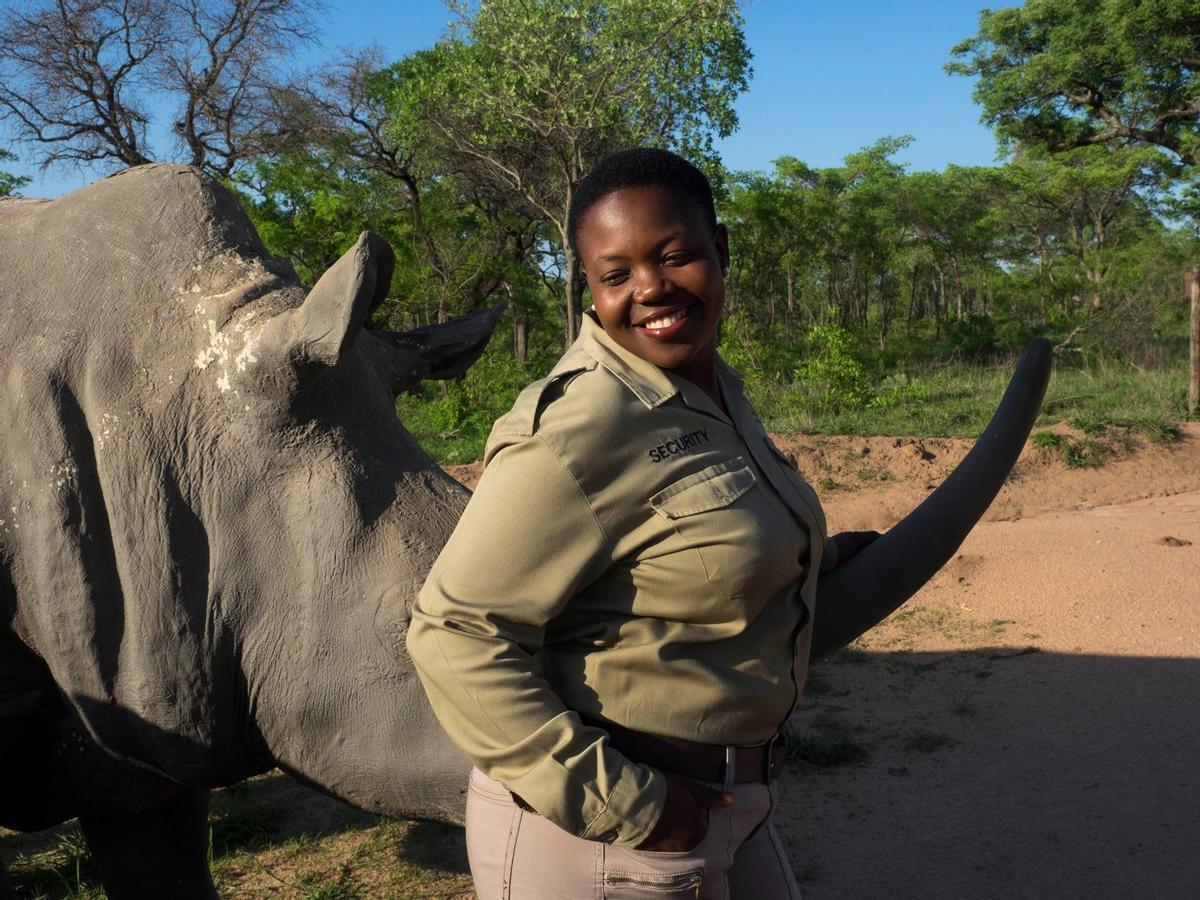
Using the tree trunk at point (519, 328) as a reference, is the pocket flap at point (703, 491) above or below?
below

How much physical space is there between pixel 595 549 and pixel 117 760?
5.43 ft

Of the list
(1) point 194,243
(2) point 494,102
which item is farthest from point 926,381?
(1) point 194,243

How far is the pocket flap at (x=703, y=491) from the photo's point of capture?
1492 mm

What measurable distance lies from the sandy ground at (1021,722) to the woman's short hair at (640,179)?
9.54 ft

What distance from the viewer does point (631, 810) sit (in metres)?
1.45

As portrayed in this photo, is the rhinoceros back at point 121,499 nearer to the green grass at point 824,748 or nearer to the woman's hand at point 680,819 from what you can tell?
the woman's hand at point 680,819

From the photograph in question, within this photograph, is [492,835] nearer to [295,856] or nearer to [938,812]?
[295,856]

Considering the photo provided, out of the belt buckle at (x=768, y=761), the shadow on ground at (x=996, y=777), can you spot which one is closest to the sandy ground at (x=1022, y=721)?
the shadow on ground at (x=996, y=777)

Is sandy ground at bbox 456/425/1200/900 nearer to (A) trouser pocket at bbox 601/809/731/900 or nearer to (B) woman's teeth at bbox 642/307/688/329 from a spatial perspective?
(A) trouser pocket at bbox 601/809/731/900

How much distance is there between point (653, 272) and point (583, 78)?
14.8m

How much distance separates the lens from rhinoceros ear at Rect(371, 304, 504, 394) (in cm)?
281

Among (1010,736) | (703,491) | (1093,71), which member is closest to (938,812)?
(1010,736)

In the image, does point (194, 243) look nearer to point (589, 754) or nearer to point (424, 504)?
point (424, 504)

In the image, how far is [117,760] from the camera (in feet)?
8.29
